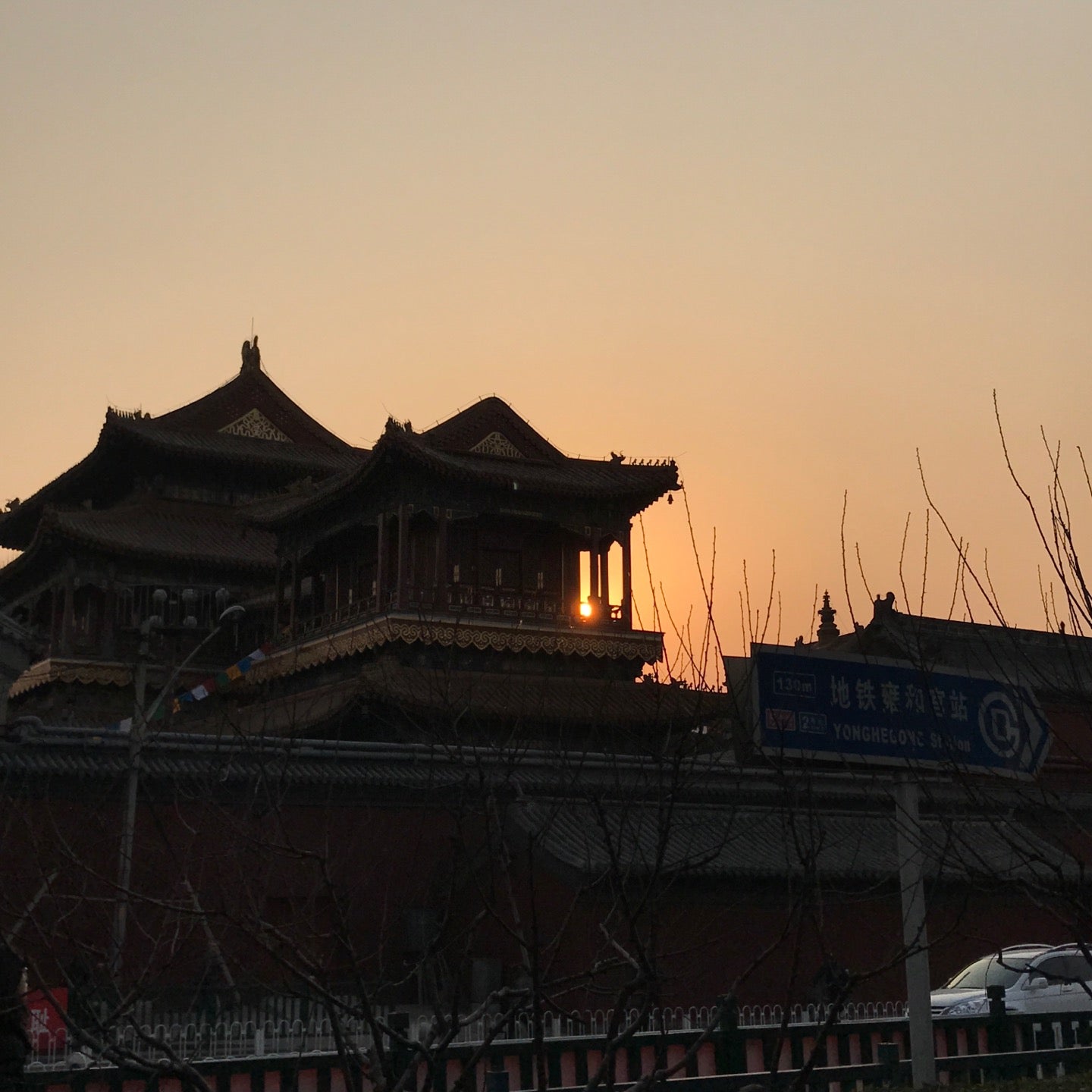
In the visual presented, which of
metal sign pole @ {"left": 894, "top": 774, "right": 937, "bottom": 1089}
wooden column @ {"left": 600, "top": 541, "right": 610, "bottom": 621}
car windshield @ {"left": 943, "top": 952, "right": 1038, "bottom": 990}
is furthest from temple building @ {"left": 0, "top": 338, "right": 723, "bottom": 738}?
metal sign pole @ {"left": 894, "top": 774, "right": 937, "bottom": 1089}

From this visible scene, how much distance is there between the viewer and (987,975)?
18.7 meters

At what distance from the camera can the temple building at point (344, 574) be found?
27.7 meters

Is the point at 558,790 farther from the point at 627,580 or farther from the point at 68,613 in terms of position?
the point at 68,613

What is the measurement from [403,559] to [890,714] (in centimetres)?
2006

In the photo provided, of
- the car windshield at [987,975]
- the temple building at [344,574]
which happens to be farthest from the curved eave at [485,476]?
the car windshield at [987,975]

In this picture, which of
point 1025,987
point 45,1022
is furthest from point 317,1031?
point 1025,987

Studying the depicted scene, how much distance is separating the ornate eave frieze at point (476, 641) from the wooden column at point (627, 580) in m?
0.53

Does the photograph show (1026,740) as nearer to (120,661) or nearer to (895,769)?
(895,769)

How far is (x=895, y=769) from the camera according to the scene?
9.66 meters

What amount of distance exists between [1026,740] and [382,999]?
1265 cm

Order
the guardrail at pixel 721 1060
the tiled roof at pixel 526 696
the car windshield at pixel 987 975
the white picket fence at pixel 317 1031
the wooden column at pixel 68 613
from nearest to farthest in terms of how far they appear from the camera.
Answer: the guardrail at pixel 721 1060, the white picket fence at pixel 317 1031, the car windshield at pixel 987 975, the tiled roof at pixel 526 696, the wooden column at pixel 68 613

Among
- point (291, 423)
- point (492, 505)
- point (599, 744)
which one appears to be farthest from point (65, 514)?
point (599, 744)

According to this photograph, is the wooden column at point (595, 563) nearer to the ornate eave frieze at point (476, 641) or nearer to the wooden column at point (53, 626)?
the ornate eave frieze at point (476, 641)

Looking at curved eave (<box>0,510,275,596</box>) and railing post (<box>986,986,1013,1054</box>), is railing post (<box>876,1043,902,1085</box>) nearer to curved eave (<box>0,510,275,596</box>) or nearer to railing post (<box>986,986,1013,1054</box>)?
railing post (<box>986,986,1013,1054</box>)
